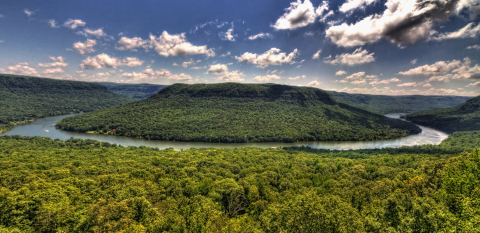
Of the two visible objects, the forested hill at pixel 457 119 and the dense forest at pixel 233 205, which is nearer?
the dense forest at pixel 233 205

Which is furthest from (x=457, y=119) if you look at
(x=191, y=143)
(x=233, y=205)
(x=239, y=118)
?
(x=233, y=205)

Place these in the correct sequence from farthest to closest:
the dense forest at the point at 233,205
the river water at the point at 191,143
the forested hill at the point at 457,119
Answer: the forested hill at the point at 457,119 < the river water at the point at 191,143 < the dense forest at the point at 233,205

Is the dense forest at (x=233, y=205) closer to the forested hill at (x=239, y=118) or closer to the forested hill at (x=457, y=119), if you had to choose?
the forested hill at (x=239, y=118)

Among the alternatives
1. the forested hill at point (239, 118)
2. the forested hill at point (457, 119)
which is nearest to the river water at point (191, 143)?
the forested hill at point (239, 118)

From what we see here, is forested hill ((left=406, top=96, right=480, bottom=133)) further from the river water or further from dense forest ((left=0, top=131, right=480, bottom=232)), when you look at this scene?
dense forest ((left=0, top=131, right=480, bottom=232))

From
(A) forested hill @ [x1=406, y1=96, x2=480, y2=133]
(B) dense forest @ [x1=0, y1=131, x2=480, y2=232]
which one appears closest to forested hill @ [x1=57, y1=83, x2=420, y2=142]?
(A) forested hill @ [x1=406, y1=96, x2=480, y2=133]

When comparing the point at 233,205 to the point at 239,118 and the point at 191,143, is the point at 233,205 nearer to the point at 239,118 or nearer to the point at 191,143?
the point at 191,143
